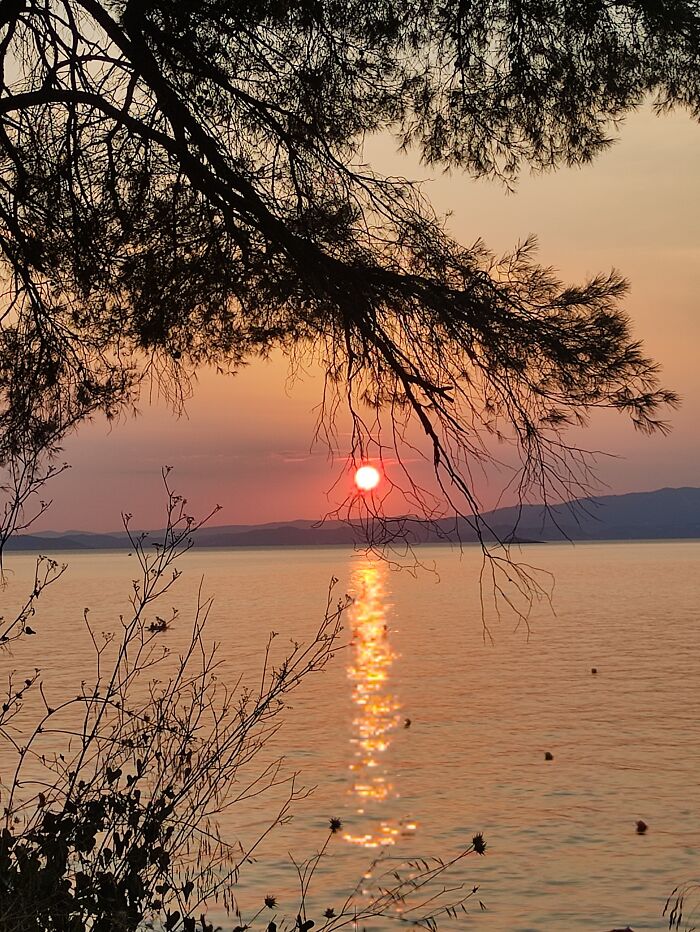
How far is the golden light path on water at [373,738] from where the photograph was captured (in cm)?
1097

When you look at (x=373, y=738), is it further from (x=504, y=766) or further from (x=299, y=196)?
(x=299, y=196)

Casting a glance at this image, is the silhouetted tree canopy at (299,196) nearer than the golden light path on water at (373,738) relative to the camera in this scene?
Yes

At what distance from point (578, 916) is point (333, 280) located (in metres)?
5.06

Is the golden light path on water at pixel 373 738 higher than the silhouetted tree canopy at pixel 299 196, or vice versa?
the silhouetted tree canopy at pixel 299 196

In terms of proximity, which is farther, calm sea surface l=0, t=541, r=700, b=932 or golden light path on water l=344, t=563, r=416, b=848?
golden light path on water l=344, t=563, r=416, b=848

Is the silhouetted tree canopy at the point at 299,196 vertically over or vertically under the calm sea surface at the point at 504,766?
over

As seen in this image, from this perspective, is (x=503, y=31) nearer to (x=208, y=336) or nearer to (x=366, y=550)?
(x=208, y=336)

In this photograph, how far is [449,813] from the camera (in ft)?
37.9

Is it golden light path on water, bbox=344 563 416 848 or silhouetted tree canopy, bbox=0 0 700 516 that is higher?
silhouetted tree canopy, bbox=0 0 700 516

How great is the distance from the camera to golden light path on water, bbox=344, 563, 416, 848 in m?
11.0

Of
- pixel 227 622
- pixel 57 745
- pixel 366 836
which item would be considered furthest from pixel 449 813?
pixel 227 622

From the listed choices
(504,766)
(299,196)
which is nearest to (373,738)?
(504,766)

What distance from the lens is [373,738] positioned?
53.2ft

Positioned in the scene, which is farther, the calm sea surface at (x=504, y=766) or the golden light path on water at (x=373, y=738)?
the golden light path on water at (x=373, y=738)
